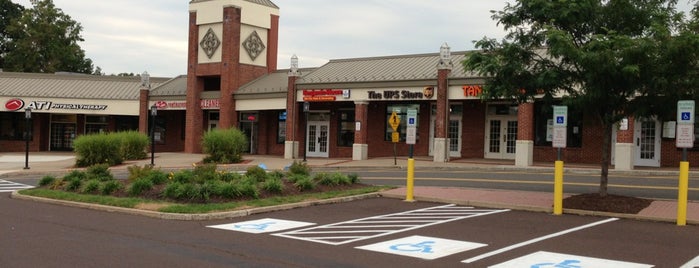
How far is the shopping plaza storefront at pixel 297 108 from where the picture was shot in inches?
1168

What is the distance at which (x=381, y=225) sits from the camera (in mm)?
12062

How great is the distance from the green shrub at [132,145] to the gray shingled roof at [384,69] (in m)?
9.18

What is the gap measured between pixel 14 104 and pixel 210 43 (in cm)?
1364

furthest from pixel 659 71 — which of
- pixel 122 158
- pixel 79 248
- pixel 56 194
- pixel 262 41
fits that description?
pixel 262 41

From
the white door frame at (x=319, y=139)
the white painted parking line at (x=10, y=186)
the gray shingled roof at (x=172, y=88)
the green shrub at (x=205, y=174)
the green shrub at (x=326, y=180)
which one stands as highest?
the gray shingled roof at (x=172, y=88)

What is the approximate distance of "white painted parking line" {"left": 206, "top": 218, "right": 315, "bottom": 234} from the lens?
1154 centimetres

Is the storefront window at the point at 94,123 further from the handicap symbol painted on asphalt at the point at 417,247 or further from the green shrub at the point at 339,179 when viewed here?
the handicap symbol painted on asphalt at the point at 417,247

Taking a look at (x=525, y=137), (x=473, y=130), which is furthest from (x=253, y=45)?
(x=525, y=137)

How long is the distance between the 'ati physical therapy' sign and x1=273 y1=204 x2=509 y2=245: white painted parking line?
34.9 m

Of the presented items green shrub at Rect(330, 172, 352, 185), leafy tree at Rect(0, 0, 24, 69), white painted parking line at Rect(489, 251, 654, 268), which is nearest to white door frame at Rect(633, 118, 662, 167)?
green shrub at Rect(330, 172, 352, 185)

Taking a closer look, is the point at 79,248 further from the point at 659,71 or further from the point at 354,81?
the point at 354,81

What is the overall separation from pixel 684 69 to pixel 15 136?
143ft

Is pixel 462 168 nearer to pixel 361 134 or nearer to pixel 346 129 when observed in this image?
pixel 361 134

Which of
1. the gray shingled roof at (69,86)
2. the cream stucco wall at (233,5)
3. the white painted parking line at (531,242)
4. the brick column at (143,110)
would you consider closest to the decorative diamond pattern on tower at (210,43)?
the cream stucco wall at (233,5)
